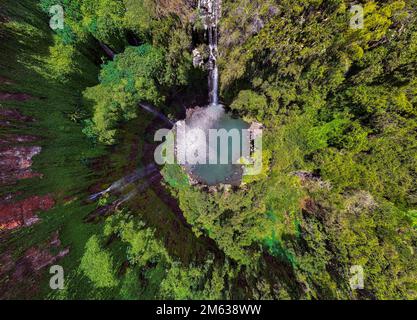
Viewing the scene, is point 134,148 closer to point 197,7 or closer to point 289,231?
point 197,7

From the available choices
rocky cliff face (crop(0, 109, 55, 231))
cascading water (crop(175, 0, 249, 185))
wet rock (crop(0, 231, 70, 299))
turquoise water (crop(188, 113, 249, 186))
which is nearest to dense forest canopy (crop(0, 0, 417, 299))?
wet rock (crop(0, 231, 70, 299))

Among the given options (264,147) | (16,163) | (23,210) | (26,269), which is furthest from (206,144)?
(26,269)

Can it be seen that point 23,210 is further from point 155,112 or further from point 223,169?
point 223,169

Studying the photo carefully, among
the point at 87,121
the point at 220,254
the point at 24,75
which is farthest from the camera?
the point at 220,254

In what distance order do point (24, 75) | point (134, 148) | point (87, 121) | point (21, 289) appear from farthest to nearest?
point (134, 148), point (87, 121), point (24, 75), point (21, 289)
